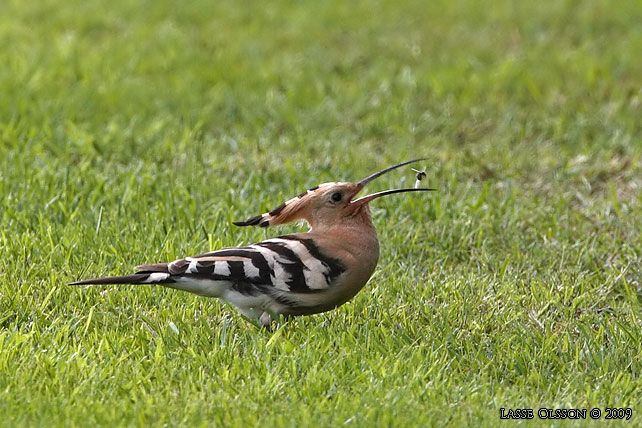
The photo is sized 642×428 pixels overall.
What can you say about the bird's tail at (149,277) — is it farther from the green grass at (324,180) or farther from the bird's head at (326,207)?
the bird's head at (326,207)

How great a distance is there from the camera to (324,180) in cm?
715

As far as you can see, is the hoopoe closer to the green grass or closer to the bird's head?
the bird's head

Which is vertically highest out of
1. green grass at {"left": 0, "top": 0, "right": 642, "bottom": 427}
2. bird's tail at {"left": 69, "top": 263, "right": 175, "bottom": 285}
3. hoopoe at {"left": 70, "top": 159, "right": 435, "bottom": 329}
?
bird's tail at {"left": 69, "top": 263, "right": 175, "bottom": 285}

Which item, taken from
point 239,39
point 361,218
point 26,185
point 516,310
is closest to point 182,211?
point 26,185

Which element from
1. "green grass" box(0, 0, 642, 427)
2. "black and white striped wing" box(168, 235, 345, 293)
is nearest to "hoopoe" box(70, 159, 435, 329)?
"black and white striped wing" box(168, 235, 345, 293)

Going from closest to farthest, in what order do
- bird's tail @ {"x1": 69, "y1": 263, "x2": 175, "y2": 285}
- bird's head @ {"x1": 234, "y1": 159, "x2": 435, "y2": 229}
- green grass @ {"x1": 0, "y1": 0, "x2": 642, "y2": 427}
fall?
1. green grass @ {"x1": 0, "y1": 0, "x2": 642, "y2": 427}
2. bird's tail @ {"x1": 69, "y1": 263, "x2": 175, "y2": 285}
3. bird's head @ {"x1": 234, "y1": 159, "x2": 435, "y2": 229}

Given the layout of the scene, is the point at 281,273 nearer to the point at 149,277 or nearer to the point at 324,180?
the point at 149,277

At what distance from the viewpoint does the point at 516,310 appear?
5.36 metres

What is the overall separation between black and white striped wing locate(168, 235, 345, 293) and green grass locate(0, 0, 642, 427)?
267 millimetres

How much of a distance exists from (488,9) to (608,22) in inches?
49.1

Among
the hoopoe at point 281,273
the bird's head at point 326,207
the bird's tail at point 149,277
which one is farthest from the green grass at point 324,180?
the bird's head at point 326,207

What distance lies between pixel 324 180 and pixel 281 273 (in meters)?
2.51

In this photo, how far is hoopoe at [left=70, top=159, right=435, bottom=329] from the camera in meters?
4.64

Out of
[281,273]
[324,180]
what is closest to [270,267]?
[281,273]
